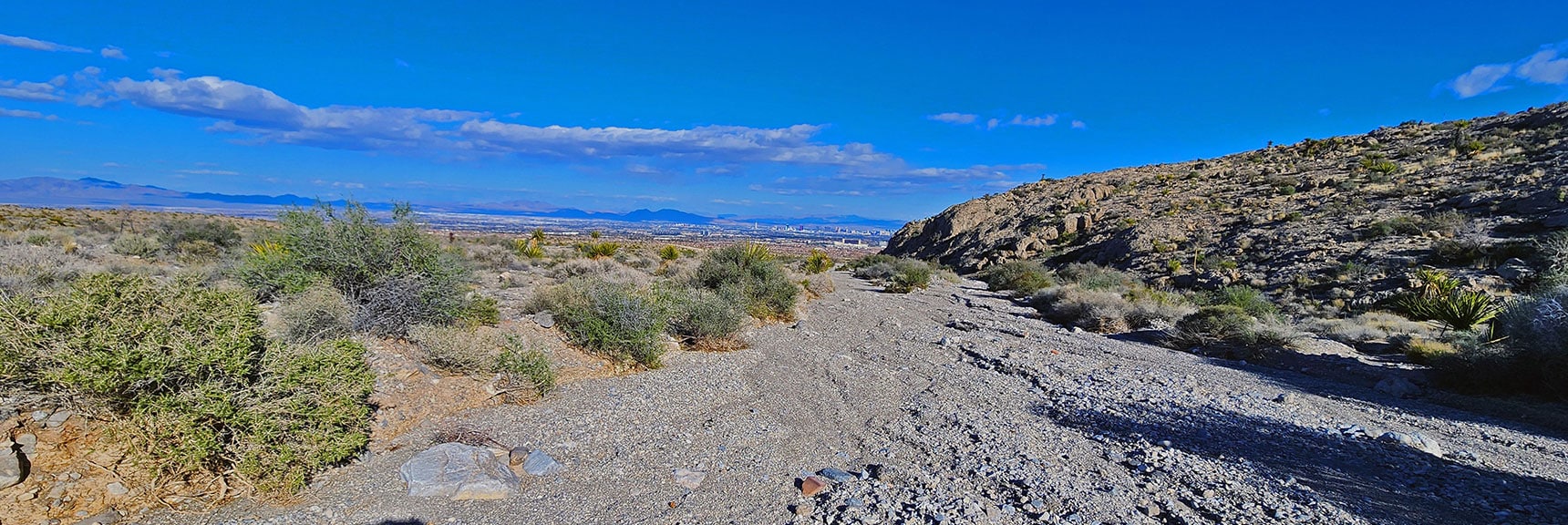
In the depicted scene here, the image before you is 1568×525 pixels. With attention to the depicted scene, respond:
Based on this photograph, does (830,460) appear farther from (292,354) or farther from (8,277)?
(8,277)

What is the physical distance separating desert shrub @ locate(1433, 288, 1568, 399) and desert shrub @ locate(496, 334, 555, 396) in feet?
35.6

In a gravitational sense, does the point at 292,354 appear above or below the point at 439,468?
above

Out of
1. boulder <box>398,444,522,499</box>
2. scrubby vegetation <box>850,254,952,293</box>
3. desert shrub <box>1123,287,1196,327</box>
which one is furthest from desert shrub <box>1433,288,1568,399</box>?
scrubby vegetation <box>850,254,952,293</box>

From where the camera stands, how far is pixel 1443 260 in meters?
15.1

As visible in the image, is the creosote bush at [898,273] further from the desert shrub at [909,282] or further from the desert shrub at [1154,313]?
the desert shrub at [1154,313]

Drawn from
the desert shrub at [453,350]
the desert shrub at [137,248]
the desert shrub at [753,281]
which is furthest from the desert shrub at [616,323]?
the desert shrub at [137,248]

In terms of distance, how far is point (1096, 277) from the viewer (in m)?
19.7

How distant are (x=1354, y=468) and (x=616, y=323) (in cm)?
768

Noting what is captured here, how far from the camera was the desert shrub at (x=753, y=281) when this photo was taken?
1310 centimetres

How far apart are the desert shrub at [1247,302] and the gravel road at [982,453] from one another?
477cm

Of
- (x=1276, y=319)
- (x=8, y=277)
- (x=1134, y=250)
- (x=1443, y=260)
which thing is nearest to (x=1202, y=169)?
(x=1134, y=250)

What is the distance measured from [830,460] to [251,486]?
3.96 meters

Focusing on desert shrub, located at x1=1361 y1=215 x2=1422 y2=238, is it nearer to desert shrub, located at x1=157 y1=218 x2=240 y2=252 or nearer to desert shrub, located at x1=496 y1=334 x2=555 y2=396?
desert shrub, located at x1=496 y1=334 x2=555 y2=396

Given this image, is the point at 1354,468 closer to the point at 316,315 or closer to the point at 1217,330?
the point at 1217,330
